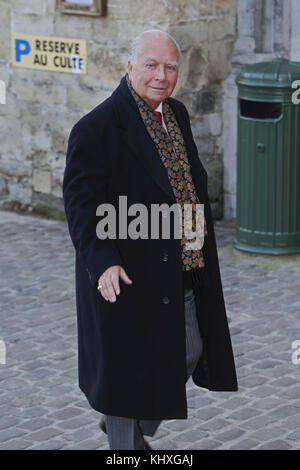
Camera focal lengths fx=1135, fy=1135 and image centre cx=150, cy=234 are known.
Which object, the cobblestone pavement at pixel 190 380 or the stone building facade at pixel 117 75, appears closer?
the cobblestone pavement at pixel 190 380

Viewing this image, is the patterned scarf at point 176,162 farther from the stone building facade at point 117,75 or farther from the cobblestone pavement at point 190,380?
the stone building facade at point 117,75

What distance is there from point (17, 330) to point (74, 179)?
8.29ft

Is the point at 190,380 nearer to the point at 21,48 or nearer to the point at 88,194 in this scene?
the point at 88,194

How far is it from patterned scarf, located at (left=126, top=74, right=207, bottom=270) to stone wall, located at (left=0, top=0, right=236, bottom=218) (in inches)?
155

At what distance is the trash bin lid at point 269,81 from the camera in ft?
25.0

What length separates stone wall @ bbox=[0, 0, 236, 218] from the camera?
27.5 feet

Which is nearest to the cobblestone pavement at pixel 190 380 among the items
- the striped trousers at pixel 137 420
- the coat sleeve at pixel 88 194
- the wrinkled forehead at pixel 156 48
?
the striped trousers at pixel 137 420

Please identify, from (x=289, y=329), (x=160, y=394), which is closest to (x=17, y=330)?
Answer: (x=289, y=329)

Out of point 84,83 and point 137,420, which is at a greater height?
point 84,83

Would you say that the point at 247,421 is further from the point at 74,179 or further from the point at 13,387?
the point at 74,179

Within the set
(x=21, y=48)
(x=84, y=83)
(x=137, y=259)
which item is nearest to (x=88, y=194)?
(x=137, y=259)

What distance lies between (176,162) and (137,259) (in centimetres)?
40

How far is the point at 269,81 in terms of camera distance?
7617 millimetres

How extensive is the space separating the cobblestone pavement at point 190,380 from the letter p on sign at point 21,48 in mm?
1562
